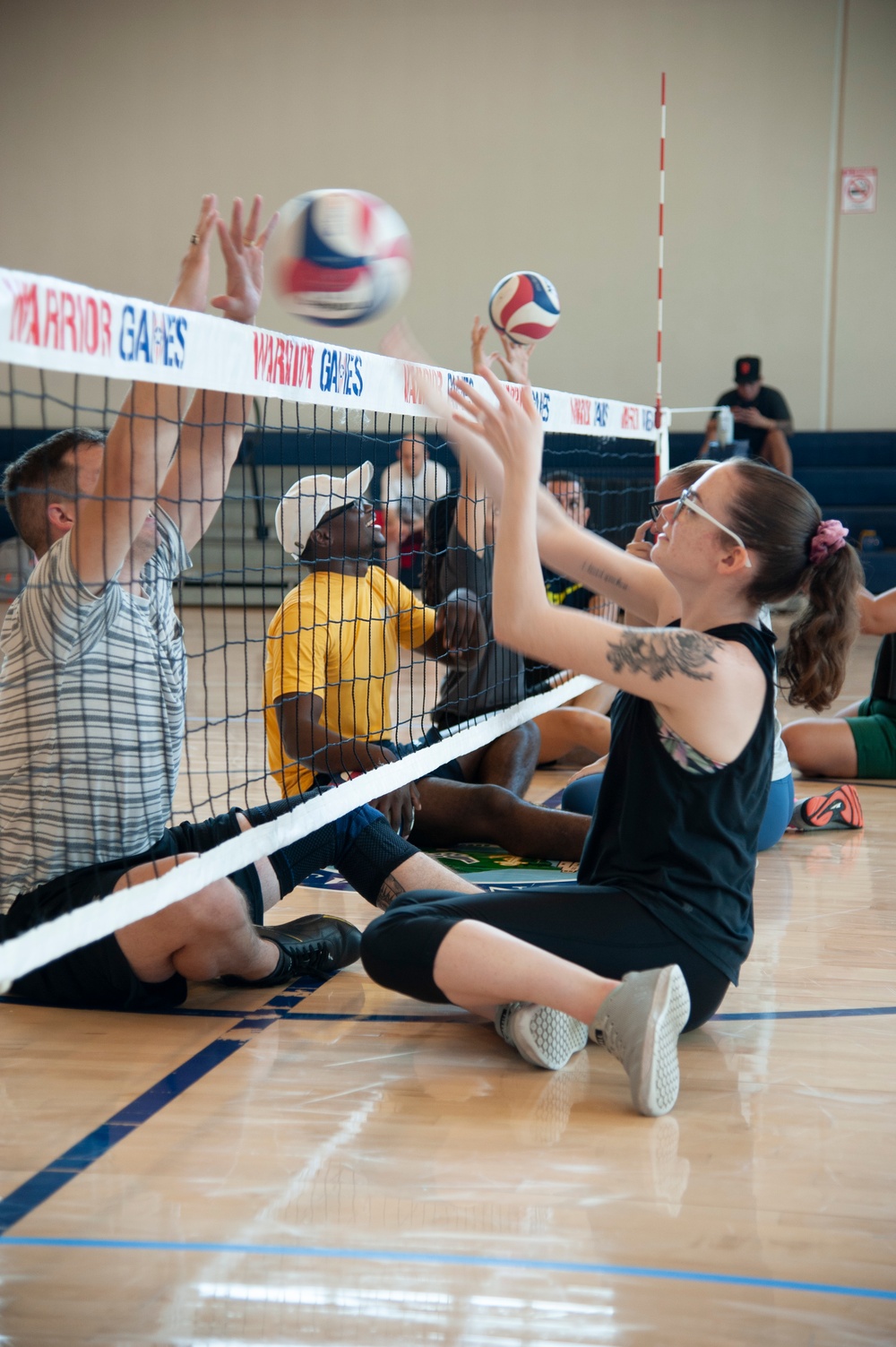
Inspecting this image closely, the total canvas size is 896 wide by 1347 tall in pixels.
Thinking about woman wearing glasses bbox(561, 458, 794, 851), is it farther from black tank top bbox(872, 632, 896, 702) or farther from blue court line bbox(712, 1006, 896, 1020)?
black tank top bbox(872, 632, 896, 702)

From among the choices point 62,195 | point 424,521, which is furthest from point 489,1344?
point 62,195

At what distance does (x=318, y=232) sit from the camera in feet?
9.22

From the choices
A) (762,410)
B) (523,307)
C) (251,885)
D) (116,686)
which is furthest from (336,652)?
(762,410)

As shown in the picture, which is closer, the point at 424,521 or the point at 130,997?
the point at 130,997

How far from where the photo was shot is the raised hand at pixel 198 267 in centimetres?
208

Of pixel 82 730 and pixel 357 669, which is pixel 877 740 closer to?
pixel 357 669

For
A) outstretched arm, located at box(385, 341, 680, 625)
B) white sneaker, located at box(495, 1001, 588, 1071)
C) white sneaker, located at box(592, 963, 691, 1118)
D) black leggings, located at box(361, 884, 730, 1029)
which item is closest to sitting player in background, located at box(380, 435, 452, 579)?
outstretched arm, located at box(385, 341, 680, 625)

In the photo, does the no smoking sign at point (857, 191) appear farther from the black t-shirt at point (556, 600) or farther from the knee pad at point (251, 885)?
the knee pad at point (251, 885)

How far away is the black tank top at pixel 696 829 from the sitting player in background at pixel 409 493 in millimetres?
1059

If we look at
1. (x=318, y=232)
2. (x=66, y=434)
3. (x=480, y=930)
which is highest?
(x=318, y=232)

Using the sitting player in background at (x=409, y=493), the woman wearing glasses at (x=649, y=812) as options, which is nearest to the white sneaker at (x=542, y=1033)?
the woman wearing glasses at (x=649, y=812)

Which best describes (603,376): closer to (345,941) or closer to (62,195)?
(62,195)

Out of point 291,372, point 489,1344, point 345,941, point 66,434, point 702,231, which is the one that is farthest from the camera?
point 702,231

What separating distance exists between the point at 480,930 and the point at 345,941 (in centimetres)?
64
